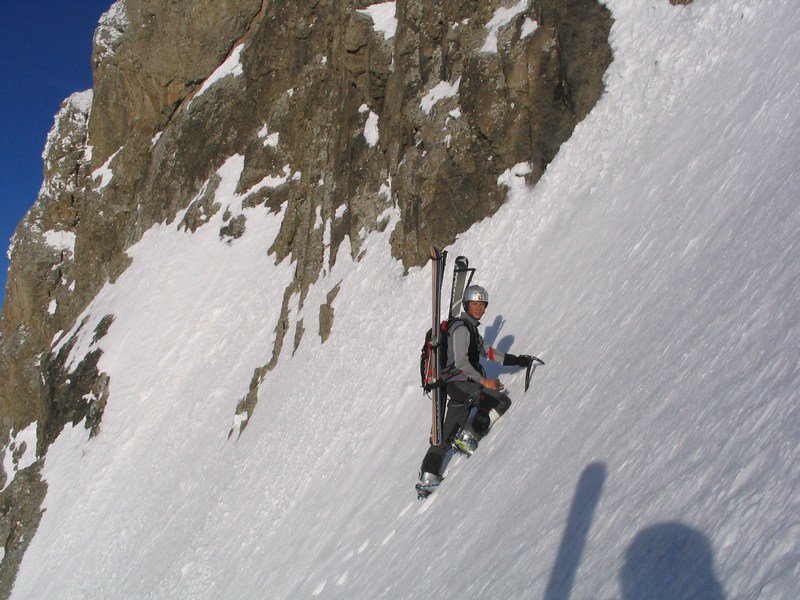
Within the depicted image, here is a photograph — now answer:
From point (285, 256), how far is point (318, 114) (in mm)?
5766

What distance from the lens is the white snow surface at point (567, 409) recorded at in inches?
134

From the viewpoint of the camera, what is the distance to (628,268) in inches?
295

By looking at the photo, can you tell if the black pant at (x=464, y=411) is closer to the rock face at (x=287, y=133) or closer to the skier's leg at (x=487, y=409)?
the skier's leg at (x=487, y=409)

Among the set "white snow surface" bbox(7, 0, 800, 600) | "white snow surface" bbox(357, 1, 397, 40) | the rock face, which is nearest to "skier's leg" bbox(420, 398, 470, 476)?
"white snow surface" bbox(7, 0, 800, 600)

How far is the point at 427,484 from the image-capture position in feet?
23.4

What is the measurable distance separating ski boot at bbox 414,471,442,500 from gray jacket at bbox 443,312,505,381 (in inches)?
41.0

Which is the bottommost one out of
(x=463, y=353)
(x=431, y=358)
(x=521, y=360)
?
(x=521, y=360)

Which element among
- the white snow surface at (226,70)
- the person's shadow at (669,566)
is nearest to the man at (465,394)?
the person's shadow at (669,566)

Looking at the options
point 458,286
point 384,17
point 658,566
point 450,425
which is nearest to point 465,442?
point 450,425

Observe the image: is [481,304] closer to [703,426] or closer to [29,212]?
[703,426]

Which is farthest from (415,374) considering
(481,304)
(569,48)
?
(569,48)

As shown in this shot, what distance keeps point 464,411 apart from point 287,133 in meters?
21.6

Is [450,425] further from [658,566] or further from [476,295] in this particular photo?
[658,566]

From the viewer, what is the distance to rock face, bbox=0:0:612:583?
44.7 ft
